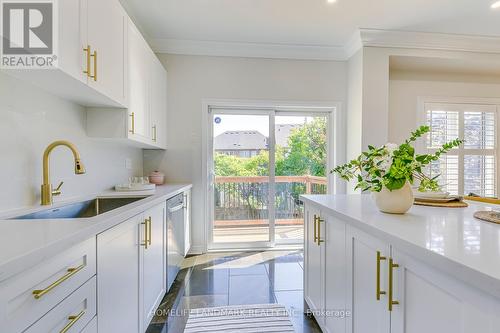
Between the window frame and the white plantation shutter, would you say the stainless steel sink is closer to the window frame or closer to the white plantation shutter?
the window frame

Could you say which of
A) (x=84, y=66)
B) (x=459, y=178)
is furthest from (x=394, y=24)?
(x=84, y=66)

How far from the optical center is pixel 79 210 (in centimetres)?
174

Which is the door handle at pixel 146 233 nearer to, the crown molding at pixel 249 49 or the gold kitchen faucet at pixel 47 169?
the gold kitchen faucet at pixel 47 169

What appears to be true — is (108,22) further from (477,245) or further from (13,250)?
(477,245)

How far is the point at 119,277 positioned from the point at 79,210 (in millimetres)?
734

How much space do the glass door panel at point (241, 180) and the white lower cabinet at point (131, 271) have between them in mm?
1489

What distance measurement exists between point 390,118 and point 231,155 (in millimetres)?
2381

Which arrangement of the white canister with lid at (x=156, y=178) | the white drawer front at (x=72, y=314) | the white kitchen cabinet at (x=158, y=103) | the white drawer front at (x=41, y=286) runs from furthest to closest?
the white canister with lid at (x=156, y=178), the white kitchen cabinet at (x=158, y=103), the white drawer front at (x=72, y=314), the white drawer front at (x=41, y=286)

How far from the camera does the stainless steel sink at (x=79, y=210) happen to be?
1.40 metres

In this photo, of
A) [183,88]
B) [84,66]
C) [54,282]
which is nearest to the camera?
[54,282]

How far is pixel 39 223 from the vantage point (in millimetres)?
995

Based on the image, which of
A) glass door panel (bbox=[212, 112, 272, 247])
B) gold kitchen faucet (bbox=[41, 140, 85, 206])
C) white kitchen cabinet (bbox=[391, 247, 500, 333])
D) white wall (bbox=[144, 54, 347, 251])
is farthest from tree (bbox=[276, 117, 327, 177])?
white kitchen cabinet (bbox=[391, 247, 500, 333])

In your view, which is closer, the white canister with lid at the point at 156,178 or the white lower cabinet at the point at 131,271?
the white lower cabinet at the point at 131,271

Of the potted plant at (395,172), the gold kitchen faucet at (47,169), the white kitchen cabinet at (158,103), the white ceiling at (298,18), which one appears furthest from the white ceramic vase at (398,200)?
the white kitchen cabinet at (158,103)
